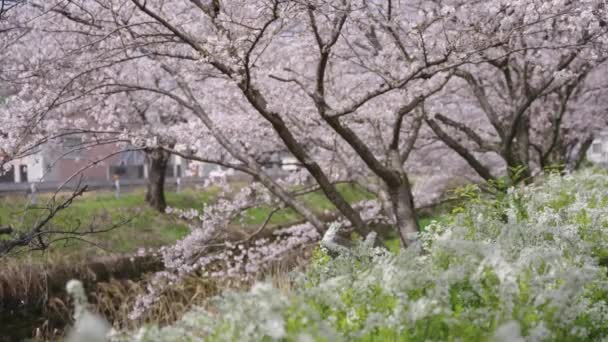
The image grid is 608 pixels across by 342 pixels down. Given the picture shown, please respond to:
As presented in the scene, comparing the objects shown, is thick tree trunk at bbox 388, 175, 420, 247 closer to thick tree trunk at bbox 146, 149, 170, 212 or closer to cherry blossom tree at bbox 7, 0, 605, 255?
cherry blossom tree at bbox 7, 0, 605, 255

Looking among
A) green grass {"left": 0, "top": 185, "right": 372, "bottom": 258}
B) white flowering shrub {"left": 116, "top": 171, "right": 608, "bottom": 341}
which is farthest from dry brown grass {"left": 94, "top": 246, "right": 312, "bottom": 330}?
white flowering shrub {"left": 116, "top": 171, "right": 608, "bottom": 341}

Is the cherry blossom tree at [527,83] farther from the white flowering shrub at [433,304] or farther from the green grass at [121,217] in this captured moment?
the green grass at [121,217]

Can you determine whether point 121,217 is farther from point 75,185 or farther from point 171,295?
point 75,185

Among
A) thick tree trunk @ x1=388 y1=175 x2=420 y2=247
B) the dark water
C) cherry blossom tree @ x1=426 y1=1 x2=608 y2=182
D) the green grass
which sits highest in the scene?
cherry blossom tree @ x1=426 y1=1 x2=608 y2=182

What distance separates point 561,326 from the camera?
9.49ft

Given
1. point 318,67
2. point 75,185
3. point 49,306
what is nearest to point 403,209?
point 318,67

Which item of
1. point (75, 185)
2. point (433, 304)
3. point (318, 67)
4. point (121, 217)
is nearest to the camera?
point (433, 304)

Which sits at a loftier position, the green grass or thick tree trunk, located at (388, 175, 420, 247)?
thick tree trunk, located at (388, 175, 420, 247)

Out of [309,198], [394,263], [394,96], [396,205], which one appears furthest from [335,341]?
[309,198]

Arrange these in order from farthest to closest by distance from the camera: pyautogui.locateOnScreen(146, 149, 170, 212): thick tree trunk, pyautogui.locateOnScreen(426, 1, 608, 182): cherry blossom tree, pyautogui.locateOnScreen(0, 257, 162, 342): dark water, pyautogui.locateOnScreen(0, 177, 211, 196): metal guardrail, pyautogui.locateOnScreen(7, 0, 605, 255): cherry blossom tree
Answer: pyautogui.locateOnScreen(146, 149, 170, 212): thick tree trunk
pyautogui.locateOnScreen(0, 177, 211, 196): metal guardrail
pyautogui.locateOnScreen(0, 257, 162, 342): dark water
pyautogui.locateOnScreen(426, 1, 608, 182): cherry blossom tree
pyautogui.locateOnScreen(7, 0, 605, 255): cherry blossom tree

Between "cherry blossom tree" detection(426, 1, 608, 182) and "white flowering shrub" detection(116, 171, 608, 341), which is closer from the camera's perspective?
"white flowering shrub" detection(116, 171, 608, 341)

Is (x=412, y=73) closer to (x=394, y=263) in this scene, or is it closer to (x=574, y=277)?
(x=394, y=263)

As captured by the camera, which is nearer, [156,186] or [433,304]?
[433,304]

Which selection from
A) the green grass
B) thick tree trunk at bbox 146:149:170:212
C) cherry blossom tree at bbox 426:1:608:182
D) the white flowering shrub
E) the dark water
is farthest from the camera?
thick tree trunk at bbox 146:149:170:212
